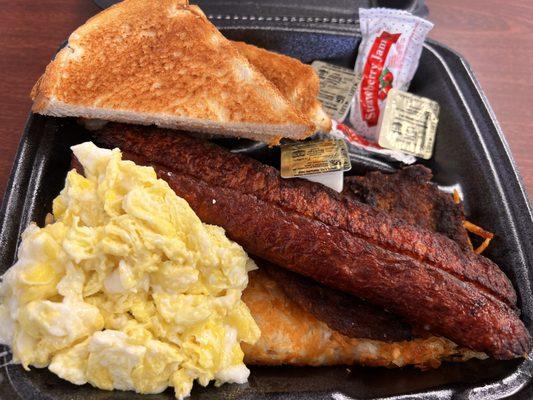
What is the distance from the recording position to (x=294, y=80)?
80.1 inches

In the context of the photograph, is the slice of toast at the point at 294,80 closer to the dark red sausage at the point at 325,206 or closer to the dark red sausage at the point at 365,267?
the dark red sausage at the point at 325,206

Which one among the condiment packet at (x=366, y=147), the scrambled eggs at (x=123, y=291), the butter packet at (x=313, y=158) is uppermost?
the butter packet at (x=313, y=158)

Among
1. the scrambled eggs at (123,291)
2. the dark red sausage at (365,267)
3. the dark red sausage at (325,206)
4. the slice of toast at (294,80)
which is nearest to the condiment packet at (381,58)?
the slice of toast at (294,80)

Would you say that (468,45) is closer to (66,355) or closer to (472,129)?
(472,129)

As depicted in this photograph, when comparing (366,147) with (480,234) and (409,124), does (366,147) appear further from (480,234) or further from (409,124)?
A: (480,234)

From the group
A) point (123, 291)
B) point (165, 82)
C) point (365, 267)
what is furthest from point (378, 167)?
point (123, 291)

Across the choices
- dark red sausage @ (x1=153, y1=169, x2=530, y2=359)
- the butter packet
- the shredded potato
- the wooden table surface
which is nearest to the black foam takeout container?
the shredded potato

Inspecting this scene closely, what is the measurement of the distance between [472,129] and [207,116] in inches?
44.9

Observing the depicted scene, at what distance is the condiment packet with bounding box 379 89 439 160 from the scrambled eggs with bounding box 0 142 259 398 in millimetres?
1059

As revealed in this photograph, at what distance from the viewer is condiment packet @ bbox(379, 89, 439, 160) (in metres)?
2.19

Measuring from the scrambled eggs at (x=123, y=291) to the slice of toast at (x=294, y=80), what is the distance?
76 cm

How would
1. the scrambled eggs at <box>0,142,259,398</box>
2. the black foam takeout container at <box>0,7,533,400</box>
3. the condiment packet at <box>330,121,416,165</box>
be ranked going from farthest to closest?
the condiment packet at <box>330,121,416,165</box>, the black foam takeout container at <box>0,7,533,400</box>, the scrambled eggs at <box>0,142,259,398</box>

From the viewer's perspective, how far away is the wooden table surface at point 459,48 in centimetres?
244

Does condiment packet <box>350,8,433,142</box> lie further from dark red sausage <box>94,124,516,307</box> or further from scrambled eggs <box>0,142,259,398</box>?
scrambled eggs <box>0,142,259,398</box>
